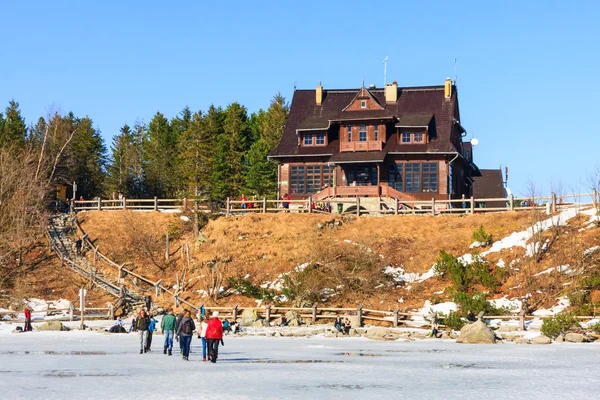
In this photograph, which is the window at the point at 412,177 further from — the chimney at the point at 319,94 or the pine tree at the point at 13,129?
the pine tree at the point at 13,129

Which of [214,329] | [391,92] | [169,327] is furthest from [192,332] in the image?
[391,92]

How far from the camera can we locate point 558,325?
35312 millimetres

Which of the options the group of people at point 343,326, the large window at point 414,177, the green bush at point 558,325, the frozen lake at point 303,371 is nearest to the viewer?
the frozen lake at point 303,371

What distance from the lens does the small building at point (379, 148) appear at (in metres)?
63.5

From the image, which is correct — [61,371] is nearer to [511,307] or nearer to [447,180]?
[511,307]

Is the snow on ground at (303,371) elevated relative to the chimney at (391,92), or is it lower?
lower

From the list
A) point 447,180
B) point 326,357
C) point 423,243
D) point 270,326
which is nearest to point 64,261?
point 270,326

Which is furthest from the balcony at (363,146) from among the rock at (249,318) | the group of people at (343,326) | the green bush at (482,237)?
the group of people at (343,326)

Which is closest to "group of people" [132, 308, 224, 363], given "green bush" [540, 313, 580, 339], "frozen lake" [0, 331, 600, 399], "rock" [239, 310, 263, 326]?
"frozen lake" [0, 331, 600, 399]

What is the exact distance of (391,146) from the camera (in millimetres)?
64875

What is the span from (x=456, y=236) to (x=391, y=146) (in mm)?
14861

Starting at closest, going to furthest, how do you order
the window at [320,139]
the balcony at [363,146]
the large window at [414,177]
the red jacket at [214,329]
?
the red jacket at [214,329] → the large window at [414,177] → the balcony at [363,146] → the window at [320,139]

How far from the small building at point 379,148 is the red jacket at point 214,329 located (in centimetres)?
3815

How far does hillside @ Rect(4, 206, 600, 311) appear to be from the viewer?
45.4 metres
